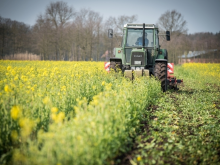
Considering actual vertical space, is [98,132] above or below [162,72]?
below

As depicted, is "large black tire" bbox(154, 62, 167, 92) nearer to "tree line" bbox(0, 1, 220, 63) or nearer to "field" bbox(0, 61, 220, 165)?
"field" bbox(0, 61, 220, 165)

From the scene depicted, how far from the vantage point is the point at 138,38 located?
920cm

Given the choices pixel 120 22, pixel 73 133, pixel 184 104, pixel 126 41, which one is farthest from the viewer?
pixel 120 22

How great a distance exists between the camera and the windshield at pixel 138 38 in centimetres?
910

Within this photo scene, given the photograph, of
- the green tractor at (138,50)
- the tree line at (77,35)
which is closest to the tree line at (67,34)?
the tree line at (77,35)

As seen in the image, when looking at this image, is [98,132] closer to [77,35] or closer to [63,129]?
[63,129]

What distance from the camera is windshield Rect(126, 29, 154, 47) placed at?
910 cm

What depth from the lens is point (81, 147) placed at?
8.38 feet

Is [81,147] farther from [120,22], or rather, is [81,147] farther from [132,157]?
[120,22]

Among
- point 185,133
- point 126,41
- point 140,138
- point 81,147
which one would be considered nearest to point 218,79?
point 126,41

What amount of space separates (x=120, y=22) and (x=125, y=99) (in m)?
31.2

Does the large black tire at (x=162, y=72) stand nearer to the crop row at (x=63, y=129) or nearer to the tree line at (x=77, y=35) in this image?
the crop row at (x=63, y=129)

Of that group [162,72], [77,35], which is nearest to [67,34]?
[77,35]

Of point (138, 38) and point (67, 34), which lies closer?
point (138, 38)
